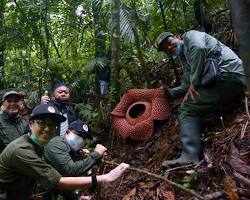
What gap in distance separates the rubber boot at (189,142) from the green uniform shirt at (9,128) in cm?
199

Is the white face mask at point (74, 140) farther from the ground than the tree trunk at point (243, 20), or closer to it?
closer to it

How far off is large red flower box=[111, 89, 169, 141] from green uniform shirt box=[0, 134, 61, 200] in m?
2.89

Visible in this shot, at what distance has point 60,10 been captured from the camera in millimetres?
9492

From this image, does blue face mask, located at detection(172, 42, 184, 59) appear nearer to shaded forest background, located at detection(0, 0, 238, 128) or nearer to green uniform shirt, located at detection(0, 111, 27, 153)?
shaded forest background, located at detection(0, 0, 238, 128)

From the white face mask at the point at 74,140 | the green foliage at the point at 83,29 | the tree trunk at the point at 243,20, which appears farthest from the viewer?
the green foliage at the point at 83,29

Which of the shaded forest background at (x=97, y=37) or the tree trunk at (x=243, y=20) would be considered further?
the shaded forest background at (x=97, y=37)

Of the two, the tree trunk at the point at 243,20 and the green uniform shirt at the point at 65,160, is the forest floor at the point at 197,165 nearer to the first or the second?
the green uniform shirt at the point at 65,160

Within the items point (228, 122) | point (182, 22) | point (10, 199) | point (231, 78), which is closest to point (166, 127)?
point (228, 122)

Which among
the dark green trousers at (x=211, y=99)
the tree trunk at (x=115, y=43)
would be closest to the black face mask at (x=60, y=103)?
the tree trunk at (x=115, y=43)

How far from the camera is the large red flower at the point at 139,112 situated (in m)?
6.16

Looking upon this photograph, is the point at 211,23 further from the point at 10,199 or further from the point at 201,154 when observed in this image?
the point at 10,199

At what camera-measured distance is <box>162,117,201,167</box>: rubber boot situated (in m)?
4.89

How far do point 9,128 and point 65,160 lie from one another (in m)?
1.53

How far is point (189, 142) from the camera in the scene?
196 inches
